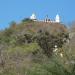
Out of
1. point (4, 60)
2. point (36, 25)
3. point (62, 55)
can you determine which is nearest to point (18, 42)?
point (36, 25)

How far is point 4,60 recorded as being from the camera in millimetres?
17812

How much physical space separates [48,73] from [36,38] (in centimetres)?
2933

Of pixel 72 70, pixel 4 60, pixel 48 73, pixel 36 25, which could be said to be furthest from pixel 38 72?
pixel 36 25

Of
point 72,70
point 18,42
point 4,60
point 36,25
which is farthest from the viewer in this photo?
point 36,25

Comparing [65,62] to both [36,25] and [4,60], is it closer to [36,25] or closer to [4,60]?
[4,60]

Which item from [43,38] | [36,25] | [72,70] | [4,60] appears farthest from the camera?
[36,25]

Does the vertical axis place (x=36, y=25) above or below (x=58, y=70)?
above

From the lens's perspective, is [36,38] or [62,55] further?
[36,38]

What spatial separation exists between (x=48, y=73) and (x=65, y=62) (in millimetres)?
481

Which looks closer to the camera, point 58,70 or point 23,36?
point 58,70

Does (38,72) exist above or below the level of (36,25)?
below

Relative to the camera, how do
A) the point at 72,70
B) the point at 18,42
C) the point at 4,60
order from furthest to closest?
the point at 18,42 → the point at 4,60 → the point at 72,70

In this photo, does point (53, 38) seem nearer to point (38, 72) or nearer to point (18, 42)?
point (18, 42)

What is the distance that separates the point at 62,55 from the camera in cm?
838
